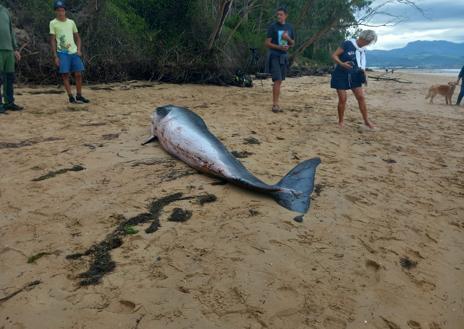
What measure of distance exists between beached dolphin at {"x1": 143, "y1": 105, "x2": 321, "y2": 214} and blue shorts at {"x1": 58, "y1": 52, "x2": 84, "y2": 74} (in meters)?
3.19

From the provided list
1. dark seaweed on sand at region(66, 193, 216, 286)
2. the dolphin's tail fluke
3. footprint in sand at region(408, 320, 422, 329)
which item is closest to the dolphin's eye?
dark seaweed on sand at region(66, 193, 216, 286)

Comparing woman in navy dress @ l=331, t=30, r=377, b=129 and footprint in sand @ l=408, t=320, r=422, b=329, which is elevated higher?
woman in navy dress @ l=331, t=30, r=377, b=129

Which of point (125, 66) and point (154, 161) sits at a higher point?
point (125, 66)

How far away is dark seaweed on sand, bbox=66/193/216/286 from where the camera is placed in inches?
100

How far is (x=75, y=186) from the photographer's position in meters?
3.83

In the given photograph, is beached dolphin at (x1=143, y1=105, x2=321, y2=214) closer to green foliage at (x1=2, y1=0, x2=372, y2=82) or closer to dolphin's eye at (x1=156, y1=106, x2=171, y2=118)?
dolphin's eye at (x1=156, y1=106, x2=171, y2=118)

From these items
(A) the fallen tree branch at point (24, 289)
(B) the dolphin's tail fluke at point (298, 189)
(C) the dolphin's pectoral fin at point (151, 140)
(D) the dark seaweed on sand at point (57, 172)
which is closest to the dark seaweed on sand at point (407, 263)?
(B) the dolphin's tail fluke at point (298, 189)

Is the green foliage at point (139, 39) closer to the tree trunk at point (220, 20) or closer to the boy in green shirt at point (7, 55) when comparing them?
the tree trunk at point (220, 20)

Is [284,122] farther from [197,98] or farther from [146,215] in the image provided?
[146,215]

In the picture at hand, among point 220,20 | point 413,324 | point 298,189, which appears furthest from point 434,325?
point 220,20

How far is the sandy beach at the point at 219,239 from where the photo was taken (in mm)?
2326

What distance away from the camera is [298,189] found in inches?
150

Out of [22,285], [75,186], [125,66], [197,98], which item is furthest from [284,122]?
[125,66]

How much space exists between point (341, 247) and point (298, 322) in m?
0.94
